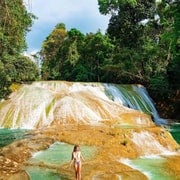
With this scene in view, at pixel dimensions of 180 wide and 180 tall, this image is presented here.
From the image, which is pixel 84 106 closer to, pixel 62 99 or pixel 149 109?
pixel 62 99

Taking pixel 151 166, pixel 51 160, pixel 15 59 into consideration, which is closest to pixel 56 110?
pixel 15 59

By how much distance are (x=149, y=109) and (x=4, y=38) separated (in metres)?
14.8

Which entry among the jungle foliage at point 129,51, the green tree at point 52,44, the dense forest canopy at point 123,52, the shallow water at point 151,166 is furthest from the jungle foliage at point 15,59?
the green tree at point 52,44

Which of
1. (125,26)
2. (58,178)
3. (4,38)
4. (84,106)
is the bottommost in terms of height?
(58,178)

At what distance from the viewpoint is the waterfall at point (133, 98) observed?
36.6 metres

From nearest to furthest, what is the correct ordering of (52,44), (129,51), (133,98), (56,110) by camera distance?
1. (56,110)
2. (133,98)
3. (129,51)
4. (52,44)

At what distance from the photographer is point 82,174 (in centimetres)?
1413

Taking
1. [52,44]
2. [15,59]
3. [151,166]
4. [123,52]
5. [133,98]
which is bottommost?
[151,166]

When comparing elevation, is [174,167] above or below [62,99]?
below

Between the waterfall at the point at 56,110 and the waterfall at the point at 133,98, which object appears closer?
the waterfall at the point at 56,110

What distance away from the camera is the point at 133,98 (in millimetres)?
37656

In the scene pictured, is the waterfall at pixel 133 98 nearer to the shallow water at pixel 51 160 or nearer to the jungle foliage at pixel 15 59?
the jungle foliage at pixel 15 59

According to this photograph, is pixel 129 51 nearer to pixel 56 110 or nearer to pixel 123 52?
pixel 123 52

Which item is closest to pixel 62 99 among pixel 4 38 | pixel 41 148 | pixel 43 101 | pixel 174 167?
pixel 43 101
